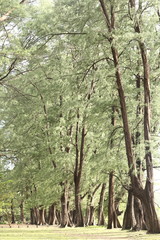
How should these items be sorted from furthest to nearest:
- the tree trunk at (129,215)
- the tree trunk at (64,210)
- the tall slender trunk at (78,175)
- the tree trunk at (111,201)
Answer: the tree trunk at (64,210), the tall slender trunk at (78,175), the tree trunk at (111,201), the tree trunk at (129,215)

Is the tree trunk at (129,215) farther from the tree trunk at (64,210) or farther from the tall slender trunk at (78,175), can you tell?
the tree trunk at (64,210)

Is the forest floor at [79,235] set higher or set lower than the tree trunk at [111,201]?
lower

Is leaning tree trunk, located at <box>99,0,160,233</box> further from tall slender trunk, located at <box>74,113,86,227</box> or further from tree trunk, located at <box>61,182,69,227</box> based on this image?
tree trunk, located at <box>61,182,69,227</box>

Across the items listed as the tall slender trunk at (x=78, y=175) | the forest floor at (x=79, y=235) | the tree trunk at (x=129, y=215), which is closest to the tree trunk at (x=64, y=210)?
the tall slender trunk at (x=78, y=175)

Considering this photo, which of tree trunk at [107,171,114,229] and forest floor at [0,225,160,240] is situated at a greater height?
tree trunk at [107,171,114,229]

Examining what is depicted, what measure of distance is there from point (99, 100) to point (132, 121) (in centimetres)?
257

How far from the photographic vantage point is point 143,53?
1619 cm

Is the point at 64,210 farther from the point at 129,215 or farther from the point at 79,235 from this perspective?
the point at 79,235

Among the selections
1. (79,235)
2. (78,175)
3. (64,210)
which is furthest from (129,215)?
(64,210)

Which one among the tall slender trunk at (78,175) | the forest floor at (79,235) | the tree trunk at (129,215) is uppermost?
the tall slender trunk at (78,175)

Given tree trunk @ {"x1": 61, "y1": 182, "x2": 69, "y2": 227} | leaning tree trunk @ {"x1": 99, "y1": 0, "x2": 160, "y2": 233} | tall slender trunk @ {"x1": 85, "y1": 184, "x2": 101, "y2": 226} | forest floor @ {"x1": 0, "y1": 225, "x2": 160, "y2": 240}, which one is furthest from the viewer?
tall slender trunk @ {"x1": 85, "y1": 184, "x2": 101, "y2": 226}

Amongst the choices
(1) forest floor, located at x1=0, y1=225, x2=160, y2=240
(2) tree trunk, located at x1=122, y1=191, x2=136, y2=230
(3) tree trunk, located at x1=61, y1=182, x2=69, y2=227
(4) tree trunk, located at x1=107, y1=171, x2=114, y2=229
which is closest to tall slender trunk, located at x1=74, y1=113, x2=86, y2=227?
(3) tree trunk, located at x1=61, y1=182, x2=69, y2=227

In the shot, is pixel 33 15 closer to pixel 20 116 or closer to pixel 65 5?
pixel 65 5

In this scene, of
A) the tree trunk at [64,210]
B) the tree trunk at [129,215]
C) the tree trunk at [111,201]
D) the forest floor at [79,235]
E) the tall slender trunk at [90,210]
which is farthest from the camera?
the tall slender trunk at [90,210]
